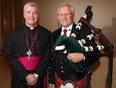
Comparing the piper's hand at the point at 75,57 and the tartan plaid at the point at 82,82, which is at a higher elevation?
the piper's hand at the point at 75,57

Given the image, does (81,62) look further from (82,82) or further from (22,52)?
(22,52)

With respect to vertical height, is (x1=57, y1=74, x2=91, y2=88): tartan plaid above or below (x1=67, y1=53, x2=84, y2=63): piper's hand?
below

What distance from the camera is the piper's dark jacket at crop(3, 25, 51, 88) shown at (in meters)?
2.12

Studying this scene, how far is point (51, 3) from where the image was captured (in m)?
3.64

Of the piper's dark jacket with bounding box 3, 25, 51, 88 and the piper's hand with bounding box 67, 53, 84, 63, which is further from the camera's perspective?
the piper's dark jacket with bounding box 3, 25, 51, 88

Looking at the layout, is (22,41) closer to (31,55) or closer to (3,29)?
(31,55)

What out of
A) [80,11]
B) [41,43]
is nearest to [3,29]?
[80,11]

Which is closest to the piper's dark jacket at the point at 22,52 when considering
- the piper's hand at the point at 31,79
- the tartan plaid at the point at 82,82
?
the piper's hand at the point at 31,79

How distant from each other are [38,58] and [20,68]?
0.64ft

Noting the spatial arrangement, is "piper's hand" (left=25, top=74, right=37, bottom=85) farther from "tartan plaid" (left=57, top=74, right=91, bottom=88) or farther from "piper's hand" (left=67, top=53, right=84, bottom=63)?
"piper's hand" (left=67, top=53, right=84, bottom=63)

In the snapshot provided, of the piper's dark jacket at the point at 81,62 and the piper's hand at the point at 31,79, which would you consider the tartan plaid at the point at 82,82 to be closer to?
the piper's dark jacket at the point at 81,62

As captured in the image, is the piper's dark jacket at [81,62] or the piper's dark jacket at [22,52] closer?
the piper's dark jacket at [81,62]

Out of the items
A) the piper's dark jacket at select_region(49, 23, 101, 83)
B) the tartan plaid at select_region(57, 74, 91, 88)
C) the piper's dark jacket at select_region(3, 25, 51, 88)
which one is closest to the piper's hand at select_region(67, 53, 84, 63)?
the piper's dark jacket at select_region(49, 23, 101, 83)

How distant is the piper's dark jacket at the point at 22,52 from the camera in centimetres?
212
